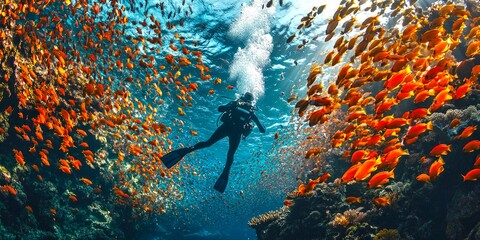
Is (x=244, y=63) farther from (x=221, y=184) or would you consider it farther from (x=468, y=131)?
(x=468, y=131)

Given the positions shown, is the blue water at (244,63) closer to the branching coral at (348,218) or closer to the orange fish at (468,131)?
the branching coral at (348,218)

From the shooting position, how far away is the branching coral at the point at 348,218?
285 inches

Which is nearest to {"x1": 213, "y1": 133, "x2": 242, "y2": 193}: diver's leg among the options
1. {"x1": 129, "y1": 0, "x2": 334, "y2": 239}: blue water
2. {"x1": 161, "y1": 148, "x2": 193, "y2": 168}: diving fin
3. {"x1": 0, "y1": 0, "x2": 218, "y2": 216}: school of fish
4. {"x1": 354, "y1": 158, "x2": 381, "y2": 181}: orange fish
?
{"x1": 161, "y1": 148, "x2": 193, "y2": 168}: diving fin

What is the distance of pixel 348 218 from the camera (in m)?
7.38

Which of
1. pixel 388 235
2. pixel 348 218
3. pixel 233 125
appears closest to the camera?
pixel 388 235

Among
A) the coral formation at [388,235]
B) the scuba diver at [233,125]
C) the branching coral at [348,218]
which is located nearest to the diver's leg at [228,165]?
the scuba diver at [233,125]

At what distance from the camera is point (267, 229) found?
9812 millimetres

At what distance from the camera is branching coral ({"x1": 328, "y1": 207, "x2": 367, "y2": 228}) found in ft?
23.7

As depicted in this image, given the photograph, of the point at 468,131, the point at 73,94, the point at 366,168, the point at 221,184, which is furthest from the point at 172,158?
the point at 468,131

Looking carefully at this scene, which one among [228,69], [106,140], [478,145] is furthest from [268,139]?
[478,145]

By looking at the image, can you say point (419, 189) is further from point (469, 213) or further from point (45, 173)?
point (45, 173)

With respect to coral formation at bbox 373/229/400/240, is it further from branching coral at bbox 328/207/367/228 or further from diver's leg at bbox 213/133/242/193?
diver's leg at bbox 213/133/242/193

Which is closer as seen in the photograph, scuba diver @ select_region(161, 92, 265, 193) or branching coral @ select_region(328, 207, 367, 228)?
Result: branching coral @ select_region(328, 207, 367, 228)

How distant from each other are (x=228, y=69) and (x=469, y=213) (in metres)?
16.0
